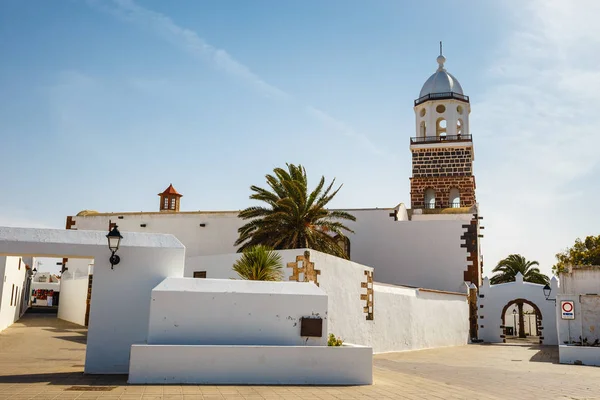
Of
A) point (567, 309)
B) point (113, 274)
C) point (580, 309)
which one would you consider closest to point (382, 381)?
point (113, 274)

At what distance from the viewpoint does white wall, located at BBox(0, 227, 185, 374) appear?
419 inches

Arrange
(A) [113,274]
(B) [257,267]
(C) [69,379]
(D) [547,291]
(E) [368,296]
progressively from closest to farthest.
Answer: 1. (C) [69,379]
2. (A) [113,274]
3. (B) [257,267]
4. (E) [368,296]
5. (D) [547,291]

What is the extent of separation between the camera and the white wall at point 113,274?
1063 cm

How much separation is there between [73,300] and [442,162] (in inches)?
870

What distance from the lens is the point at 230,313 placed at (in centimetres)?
1042

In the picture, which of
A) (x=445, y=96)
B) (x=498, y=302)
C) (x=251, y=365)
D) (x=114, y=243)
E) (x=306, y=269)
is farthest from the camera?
(x=445, y=96)

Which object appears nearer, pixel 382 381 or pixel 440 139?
pixel 382 381

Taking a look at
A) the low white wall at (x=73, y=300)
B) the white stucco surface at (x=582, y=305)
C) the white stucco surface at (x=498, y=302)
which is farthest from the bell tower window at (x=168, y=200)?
the white stucco surface at (x=582, y=305)

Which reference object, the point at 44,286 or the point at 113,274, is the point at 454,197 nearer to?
the point at 113,274

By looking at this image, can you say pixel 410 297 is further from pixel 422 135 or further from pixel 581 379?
pixel 422 135

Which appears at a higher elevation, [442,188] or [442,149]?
[442,149]

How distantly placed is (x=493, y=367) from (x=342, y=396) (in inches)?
306

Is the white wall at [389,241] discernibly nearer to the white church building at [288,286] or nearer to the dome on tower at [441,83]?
the white church building at [288,286]

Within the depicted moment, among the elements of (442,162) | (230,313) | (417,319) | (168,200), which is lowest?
(417,319)
